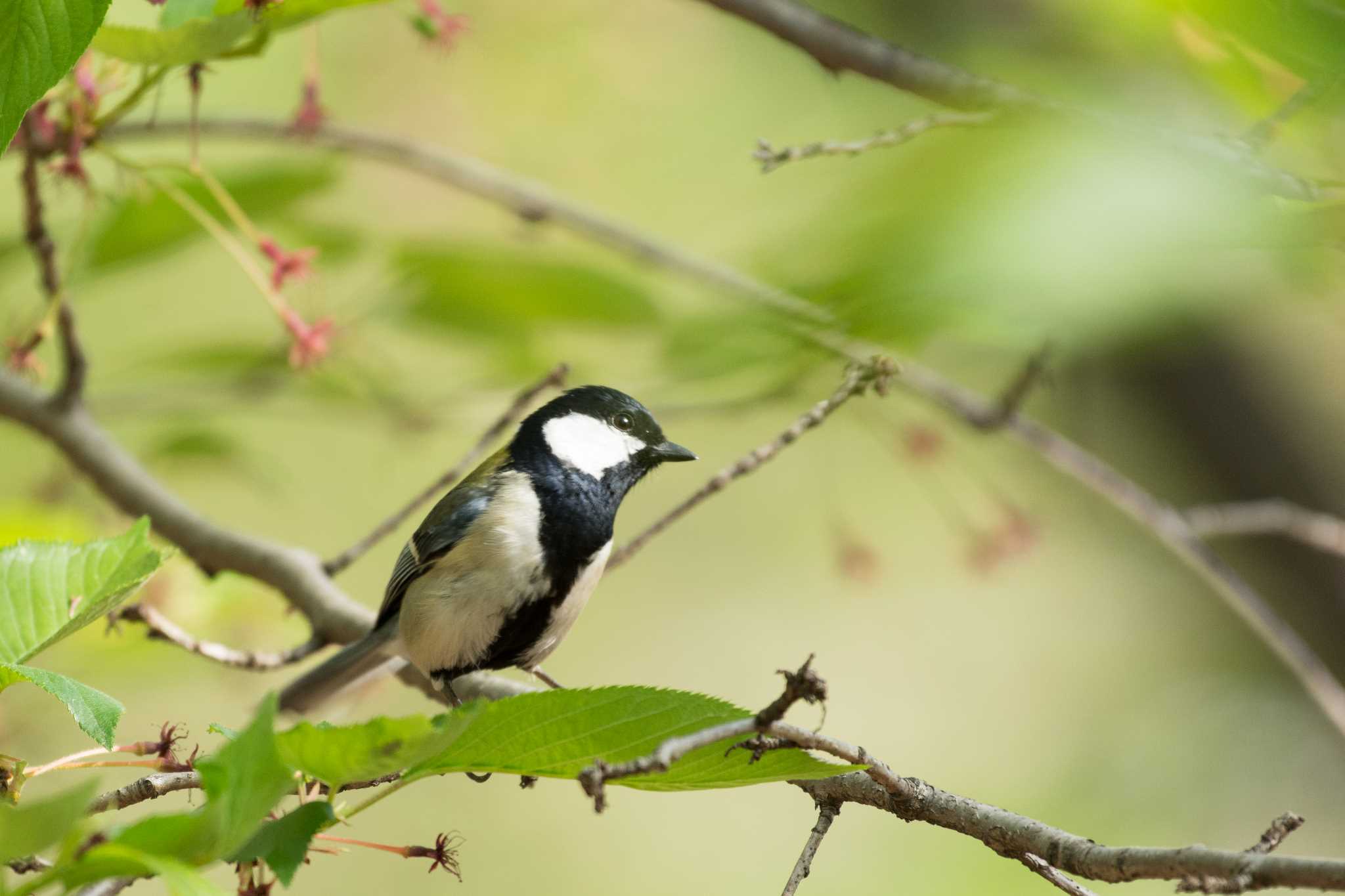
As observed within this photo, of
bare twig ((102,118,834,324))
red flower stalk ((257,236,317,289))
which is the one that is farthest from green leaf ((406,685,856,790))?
bare twig ((102,118,834,324))

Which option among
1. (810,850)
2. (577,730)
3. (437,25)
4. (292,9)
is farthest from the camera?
(437,25)

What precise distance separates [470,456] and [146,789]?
865 millimetres

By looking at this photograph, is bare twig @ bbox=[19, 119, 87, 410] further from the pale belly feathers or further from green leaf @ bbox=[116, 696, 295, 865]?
green leaf @ bbox=[116, 696, 295, 865]

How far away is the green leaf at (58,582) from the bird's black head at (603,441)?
0.79 m

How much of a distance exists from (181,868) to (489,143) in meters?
3.76

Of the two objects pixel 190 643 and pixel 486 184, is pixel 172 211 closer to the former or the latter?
pixel 486 184

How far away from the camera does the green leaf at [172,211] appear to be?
217cm

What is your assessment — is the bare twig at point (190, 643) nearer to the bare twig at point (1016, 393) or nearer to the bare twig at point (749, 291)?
the bare twig at point (749, 291)

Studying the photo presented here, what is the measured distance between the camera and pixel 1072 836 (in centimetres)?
95

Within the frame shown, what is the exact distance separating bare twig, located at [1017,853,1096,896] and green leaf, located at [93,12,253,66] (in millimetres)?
1049

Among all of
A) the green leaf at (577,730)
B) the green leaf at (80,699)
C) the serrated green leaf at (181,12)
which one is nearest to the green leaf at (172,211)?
the serrated green leaf at (181,12)

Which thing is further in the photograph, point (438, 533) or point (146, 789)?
point (438, 533)

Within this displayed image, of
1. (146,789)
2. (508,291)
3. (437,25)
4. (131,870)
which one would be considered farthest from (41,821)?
(508,291)

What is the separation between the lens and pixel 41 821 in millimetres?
672
